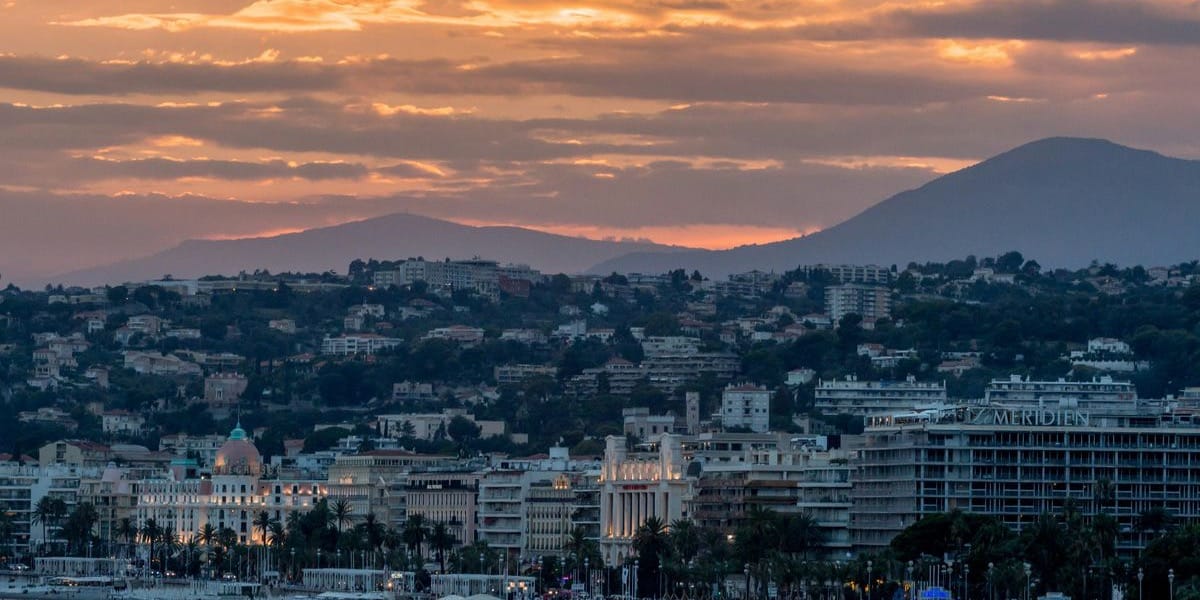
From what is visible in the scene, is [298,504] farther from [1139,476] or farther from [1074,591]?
[1074,591]

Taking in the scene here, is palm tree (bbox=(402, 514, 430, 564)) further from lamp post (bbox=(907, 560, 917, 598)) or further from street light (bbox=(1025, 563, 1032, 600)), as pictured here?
street light (bbox=(1025, 563, 1032, 600))

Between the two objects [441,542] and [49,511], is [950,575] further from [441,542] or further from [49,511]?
[49,511]

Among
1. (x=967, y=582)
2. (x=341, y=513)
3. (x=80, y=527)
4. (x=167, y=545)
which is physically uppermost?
(x=341, y=513)

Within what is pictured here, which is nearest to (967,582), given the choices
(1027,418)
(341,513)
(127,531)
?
(1027,418)

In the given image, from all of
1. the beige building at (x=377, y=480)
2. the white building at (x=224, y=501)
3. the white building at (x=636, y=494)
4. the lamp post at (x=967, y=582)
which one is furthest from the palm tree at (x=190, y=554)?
the lamp post at (x=967, y=582)

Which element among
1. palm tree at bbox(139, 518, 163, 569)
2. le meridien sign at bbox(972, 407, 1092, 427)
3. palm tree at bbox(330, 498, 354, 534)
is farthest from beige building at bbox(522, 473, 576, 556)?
le meridien sign at bbox(972, 407, 1092, 427)

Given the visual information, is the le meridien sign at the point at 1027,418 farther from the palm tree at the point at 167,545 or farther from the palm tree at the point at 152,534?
the palm tree at the point at 152,534
